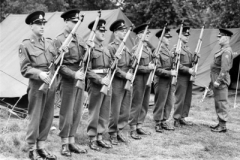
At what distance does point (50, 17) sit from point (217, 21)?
8.71 meters

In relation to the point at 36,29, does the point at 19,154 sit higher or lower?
lower

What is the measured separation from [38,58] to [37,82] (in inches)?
11.8

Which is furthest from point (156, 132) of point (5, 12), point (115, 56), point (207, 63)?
point (5, 12)

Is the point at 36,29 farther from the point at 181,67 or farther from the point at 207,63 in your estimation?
the point at 207,63

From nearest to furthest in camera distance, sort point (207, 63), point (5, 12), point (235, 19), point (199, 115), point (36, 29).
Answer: point (36, 29), point (199, 115), point (207, 63), point (235, 19), point (5, 12)

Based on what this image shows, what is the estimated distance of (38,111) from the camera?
4254 millimetres

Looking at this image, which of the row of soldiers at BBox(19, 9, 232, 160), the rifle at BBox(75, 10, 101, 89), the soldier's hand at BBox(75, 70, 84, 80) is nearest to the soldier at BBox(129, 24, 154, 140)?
the row of soldiers at BBox(19, 9, 232, 160)

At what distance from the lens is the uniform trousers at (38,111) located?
166 inches

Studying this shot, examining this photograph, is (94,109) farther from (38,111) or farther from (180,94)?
(180,94)

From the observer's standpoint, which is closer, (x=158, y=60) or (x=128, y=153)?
(x=128, y=153)

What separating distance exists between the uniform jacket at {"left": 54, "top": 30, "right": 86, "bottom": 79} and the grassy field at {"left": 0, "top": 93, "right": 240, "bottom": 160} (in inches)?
44.2

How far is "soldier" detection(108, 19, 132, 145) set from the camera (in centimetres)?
550

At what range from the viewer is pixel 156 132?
21.7 feet

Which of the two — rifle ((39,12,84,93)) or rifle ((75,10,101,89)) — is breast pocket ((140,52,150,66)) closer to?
rifle ((75,10,101,89))
